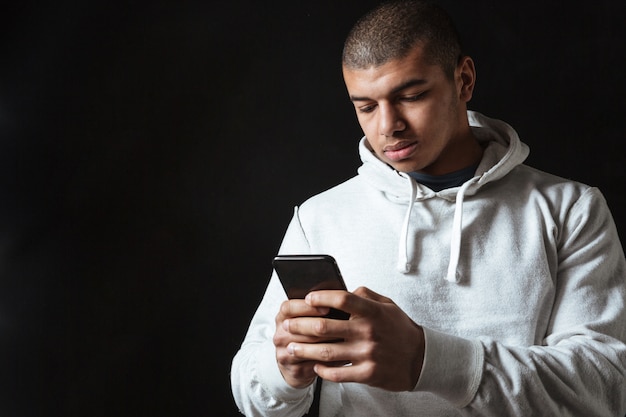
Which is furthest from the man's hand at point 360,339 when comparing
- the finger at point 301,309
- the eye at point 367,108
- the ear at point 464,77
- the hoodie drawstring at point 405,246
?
the ear at point 464,77

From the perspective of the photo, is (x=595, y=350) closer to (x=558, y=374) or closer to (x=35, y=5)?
(x=558, y=374)

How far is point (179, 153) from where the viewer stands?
1.88 metres

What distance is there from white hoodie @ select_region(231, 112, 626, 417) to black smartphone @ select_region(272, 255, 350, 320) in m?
0.18

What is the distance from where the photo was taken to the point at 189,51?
6.16 feet

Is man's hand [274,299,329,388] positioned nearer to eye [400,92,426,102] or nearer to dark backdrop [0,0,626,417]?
eye [400,92,426,102]

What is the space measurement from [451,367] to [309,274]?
234mm

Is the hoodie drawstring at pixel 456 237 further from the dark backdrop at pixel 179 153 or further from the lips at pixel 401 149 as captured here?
the dark backdrop at pixel 179 153

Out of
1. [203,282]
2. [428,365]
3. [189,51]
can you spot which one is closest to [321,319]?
[428,365]

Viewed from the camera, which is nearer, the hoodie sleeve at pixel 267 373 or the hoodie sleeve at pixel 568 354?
the hoodie sleeve at pixel 568 354

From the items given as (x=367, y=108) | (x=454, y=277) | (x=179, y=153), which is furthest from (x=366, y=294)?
(x=179, y=153)

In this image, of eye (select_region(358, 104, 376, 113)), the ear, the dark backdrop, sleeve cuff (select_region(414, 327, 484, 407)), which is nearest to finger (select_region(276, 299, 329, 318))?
sleeve cuff (select_region(414, 327, 484, 407))

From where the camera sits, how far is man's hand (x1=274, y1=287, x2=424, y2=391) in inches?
43.6

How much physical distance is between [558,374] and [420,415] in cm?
24

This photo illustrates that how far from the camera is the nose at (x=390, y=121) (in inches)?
52.8
